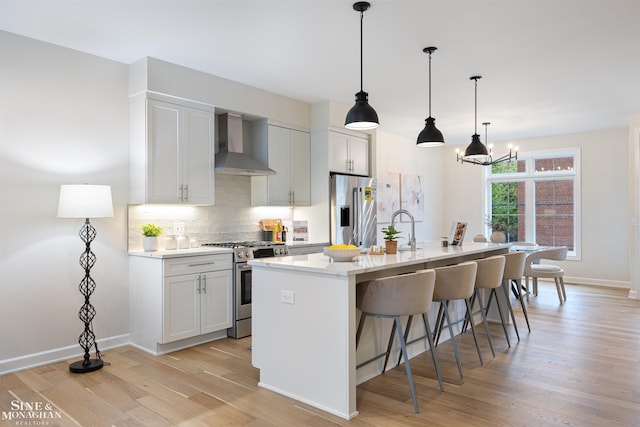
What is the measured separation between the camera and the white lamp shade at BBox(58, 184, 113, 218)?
3.37 metres

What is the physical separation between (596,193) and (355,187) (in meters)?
4.36

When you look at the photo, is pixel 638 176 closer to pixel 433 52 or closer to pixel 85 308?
pixel 433 52

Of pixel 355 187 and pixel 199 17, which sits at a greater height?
pixel 199 17

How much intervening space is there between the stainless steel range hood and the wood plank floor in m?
1.81

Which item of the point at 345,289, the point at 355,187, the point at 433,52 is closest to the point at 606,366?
the point at 345,289

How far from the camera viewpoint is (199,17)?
3180 millimetres

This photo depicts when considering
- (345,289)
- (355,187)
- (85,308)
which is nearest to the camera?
(345,289)

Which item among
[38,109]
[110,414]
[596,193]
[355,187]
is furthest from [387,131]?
[110,414]

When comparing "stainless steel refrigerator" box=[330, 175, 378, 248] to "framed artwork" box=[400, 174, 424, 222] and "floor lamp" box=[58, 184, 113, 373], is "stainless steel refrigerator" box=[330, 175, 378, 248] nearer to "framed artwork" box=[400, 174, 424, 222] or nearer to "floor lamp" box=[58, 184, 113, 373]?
"framed artwork" box=[400, 174, 424, 222]

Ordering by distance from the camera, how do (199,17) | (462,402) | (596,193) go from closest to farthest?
(462,402), (199,17), (596,193)

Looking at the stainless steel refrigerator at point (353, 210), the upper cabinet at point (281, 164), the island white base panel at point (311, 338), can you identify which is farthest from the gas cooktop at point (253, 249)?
the island white base panel at point (311, 338)

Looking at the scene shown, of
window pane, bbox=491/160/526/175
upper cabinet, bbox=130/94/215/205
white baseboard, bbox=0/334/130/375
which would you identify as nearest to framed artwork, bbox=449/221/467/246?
upper cabinet, bbox=130/94/215/205

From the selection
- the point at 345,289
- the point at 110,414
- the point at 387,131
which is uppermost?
the point at 387,131

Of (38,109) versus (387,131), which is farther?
(387,131)
